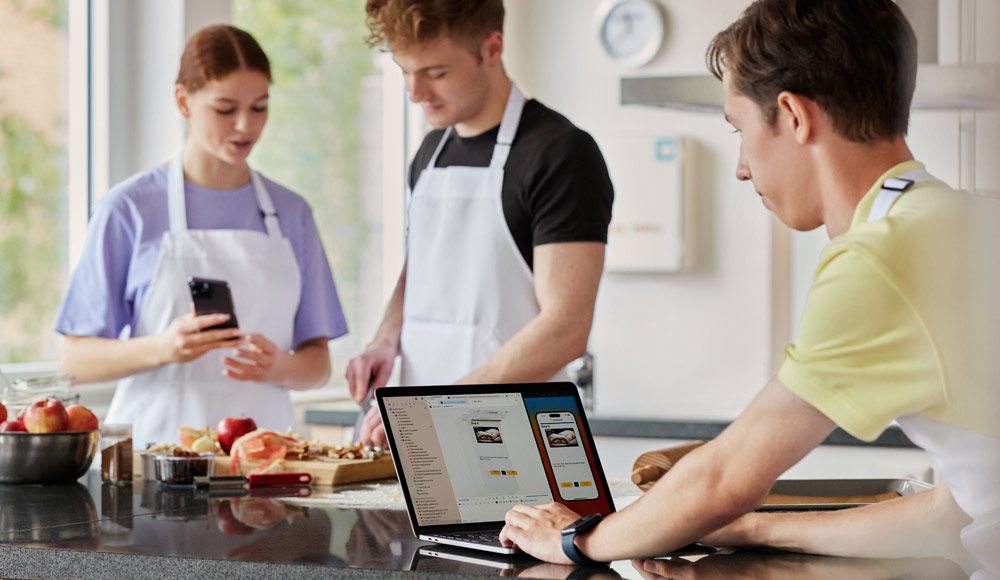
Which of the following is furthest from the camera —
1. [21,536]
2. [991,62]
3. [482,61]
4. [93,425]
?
[482,61]

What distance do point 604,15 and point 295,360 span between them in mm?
2149

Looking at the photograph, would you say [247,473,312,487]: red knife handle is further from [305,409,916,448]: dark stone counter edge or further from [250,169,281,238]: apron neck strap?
[305,409,916,448]: dark stone counter edge

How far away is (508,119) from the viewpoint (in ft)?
7.41

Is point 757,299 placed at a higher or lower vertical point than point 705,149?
lower

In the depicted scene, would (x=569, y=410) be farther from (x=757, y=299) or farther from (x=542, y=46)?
(x=542, y=46)

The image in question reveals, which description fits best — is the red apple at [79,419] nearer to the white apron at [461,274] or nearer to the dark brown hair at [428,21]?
the white apron at [461,274]

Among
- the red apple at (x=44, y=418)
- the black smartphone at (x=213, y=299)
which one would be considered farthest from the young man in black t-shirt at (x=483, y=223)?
the red apple at (x=44, y=418)

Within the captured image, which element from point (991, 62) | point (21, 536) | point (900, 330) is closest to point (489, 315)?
point (21, 536)

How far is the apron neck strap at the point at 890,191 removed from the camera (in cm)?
102

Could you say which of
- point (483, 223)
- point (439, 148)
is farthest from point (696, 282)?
point (483, 223)

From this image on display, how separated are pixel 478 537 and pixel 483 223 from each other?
1.09 m

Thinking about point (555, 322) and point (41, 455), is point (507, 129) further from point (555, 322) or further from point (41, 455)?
point (41, 455)

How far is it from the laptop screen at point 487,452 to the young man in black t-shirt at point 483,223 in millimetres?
619

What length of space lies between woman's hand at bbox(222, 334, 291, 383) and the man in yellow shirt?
1.24 m
